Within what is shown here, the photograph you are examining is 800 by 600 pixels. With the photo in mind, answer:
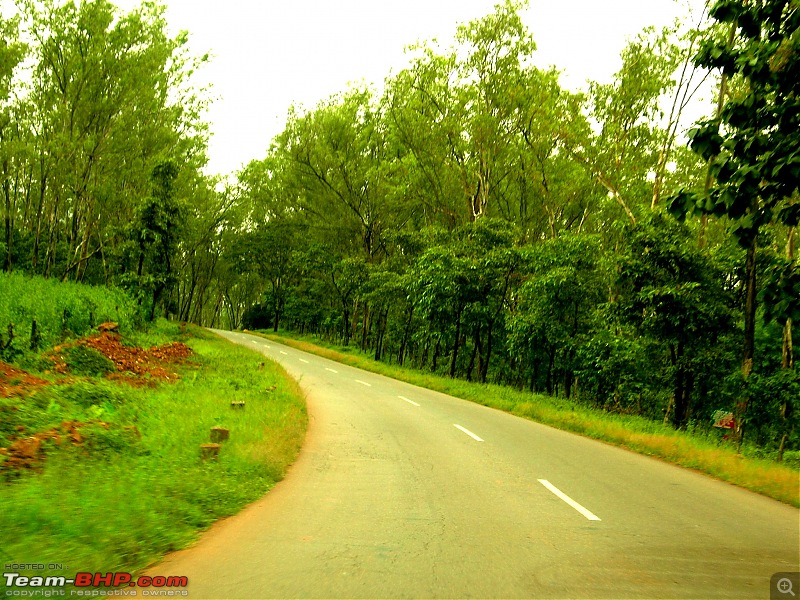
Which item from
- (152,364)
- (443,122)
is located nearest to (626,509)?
(152,364)

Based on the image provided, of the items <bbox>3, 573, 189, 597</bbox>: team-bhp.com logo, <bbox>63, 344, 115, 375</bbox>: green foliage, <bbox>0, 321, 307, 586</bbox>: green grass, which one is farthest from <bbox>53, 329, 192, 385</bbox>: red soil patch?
<bbox>3, 573, 189, 597</bbox>: team-bhp.com logo

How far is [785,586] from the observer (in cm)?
485

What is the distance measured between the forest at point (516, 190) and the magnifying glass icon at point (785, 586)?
2.55m

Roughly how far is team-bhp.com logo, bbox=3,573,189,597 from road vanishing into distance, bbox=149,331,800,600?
167mm

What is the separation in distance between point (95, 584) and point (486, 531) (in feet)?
11.7

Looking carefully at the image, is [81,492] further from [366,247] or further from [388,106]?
[366,247]

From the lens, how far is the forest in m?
9.73

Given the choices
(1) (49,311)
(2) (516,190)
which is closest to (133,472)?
(1) (49,311)

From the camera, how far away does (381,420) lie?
1339cm

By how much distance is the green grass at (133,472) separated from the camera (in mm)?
4594

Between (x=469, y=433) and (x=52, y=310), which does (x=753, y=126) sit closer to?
(x=469, y=433)

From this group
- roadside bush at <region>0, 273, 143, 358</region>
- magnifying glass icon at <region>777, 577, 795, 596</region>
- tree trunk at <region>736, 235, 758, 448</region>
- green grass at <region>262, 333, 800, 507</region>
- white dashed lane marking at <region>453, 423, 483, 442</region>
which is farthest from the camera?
tree trunk at <region>736, 235, 758, 448</region>

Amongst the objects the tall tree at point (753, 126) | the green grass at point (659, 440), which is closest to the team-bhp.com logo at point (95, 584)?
the tall tree at point (753, 126)

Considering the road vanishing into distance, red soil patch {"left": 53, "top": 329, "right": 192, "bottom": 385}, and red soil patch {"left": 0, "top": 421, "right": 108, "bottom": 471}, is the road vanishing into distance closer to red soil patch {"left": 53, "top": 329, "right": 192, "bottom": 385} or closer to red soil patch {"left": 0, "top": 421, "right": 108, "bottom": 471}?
red soil patch {"left": 0, "top": 421, "right": 108, "bottom": 471}
